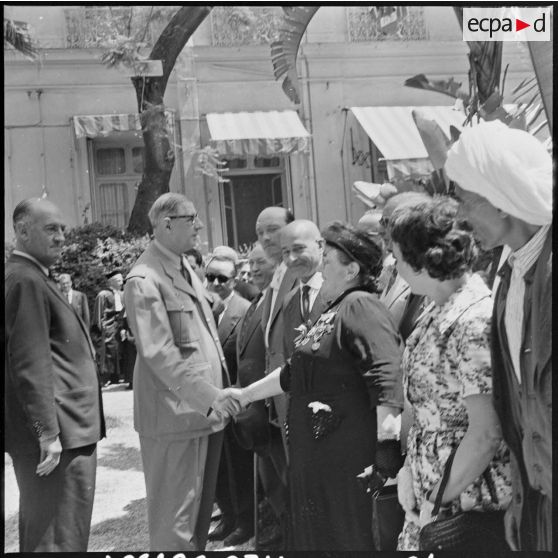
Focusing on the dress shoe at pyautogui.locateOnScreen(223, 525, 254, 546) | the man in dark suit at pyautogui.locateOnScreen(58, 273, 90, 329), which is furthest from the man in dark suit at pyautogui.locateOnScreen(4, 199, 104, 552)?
the dress shoe at pyautogui.locateOnScreen(223, 525, 254, 546)

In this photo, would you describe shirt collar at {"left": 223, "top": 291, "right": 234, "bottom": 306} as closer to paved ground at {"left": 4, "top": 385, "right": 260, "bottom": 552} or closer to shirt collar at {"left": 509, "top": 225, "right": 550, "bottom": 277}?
paved ground at {"left": 4, "top": 385, "right": 260, "bottom": 552}

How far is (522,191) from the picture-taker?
96.9 inches

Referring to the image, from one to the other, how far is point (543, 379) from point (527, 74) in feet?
4.66

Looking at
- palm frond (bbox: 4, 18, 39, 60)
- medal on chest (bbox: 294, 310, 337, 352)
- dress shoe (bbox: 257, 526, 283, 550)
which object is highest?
palm frond (bbox: 4, 18, 39, 60)

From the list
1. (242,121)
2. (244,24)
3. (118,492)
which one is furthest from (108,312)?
(244,24)

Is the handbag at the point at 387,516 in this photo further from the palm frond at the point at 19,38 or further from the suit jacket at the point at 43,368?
the palm frond at the point at 19,38

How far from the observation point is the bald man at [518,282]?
2.48 metres

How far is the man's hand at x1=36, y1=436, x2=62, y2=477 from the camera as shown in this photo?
3160 millimetres

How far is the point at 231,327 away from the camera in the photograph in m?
4.50

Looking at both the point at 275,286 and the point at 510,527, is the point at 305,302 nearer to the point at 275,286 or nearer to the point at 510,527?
the point at 275,286

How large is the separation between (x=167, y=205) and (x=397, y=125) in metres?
1.12

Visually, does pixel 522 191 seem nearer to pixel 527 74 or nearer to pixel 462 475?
pixel 462 475

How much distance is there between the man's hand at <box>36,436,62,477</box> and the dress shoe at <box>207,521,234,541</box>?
1.31 meters

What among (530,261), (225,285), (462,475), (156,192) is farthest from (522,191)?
(225,285)
